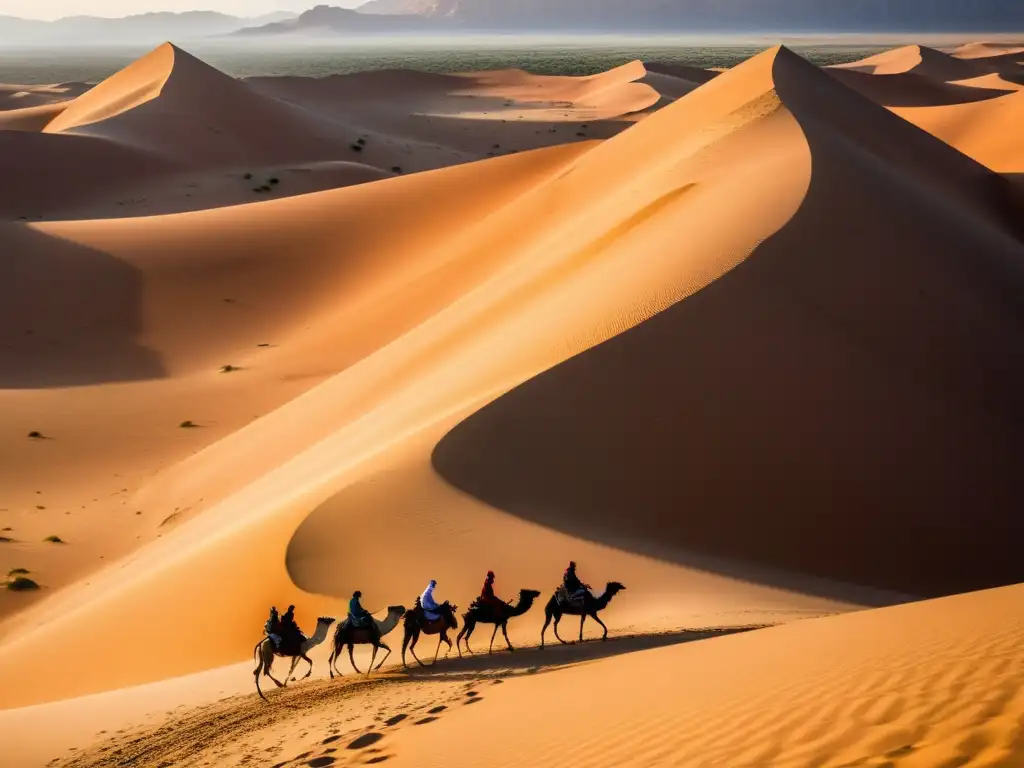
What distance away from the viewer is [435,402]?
15156 mm

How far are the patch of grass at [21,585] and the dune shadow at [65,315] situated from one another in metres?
9.31

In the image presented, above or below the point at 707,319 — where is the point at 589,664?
below

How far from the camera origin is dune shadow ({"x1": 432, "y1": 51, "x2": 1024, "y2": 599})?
39.6 ft

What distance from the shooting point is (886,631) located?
732 cm

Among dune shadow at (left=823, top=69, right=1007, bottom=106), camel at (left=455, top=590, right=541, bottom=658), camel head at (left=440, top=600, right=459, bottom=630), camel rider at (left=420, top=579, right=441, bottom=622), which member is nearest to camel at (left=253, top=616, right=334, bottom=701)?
camel rider at (left=420, top=579, right=441, bottom=622)

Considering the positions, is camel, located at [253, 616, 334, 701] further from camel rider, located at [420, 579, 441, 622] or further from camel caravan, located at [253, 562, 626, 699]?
camel rider, located at [420, 579, 441, 622]

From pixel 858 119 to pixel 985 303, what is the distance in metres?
11.0

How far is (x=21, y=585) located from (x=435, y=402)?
6265 mm

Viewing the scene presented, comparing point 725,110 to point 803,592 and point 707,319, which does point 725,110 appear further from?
point 803,592

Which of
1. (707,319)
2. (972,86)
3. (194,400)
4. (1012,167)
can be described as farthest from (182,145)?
(972,86)

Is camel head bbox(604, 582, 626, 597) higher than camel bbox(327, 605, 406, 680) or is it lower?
lower

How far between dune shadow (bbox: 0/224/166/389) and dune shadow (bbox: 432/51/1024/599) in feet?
48.2

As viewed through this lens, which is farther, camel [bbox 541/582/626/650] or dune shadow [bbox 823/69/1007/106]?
dune shadow [bbox 823/69/1007/106]

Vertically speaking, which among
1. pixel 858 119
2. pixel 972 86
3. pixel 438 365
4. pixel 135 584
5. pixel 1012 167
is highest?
pixel 972 86
